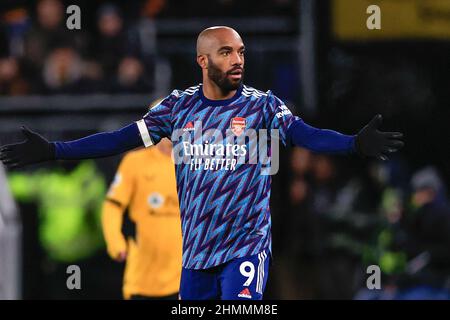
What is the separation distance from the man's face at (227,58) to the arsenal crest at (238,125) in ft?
0.63

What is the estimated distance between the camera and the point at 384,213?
12.2m

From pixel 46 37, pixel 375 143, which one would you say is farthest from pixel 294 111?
pixel 375 143

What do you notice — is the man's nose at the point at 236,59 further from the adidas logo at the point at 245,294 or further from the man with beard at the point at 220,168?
the adidas logo at the point at 245,294

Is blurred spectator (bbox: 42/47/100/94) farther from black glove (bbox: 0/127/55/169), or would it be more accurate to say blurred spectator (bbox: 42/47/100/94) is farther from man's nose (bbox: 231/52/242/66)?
man's nose (bbox: 231/52/242/66)

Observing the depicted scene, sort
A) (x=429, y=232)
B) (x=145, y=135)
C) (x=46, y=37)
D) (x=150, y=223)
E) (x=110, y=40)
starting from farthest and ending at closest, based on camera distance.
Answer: (x=110, y=40), (x=46, y=37), (x=429, y=232), (x=150, y=223), (x=145, y=135)

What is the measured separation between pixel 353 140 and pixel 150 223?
329 centimetres

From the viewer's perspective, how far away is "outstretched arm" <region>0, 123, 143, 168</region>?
6738 millimetres

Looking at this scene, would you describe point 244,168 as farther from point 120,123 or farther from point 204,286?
point 120,123

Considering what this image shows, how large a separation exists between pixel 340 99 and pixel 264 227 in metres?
5.89

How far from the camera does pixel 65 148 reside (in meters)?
6.80

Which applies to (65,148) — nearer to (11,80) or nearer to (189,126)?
(189,126)

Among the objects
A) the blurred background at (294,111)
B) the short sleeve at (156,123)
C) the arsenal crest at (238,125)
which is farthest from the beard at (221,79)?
the blurred background at (294,111)

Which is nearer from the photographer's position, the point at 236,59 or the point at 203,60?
the point at 236,59
